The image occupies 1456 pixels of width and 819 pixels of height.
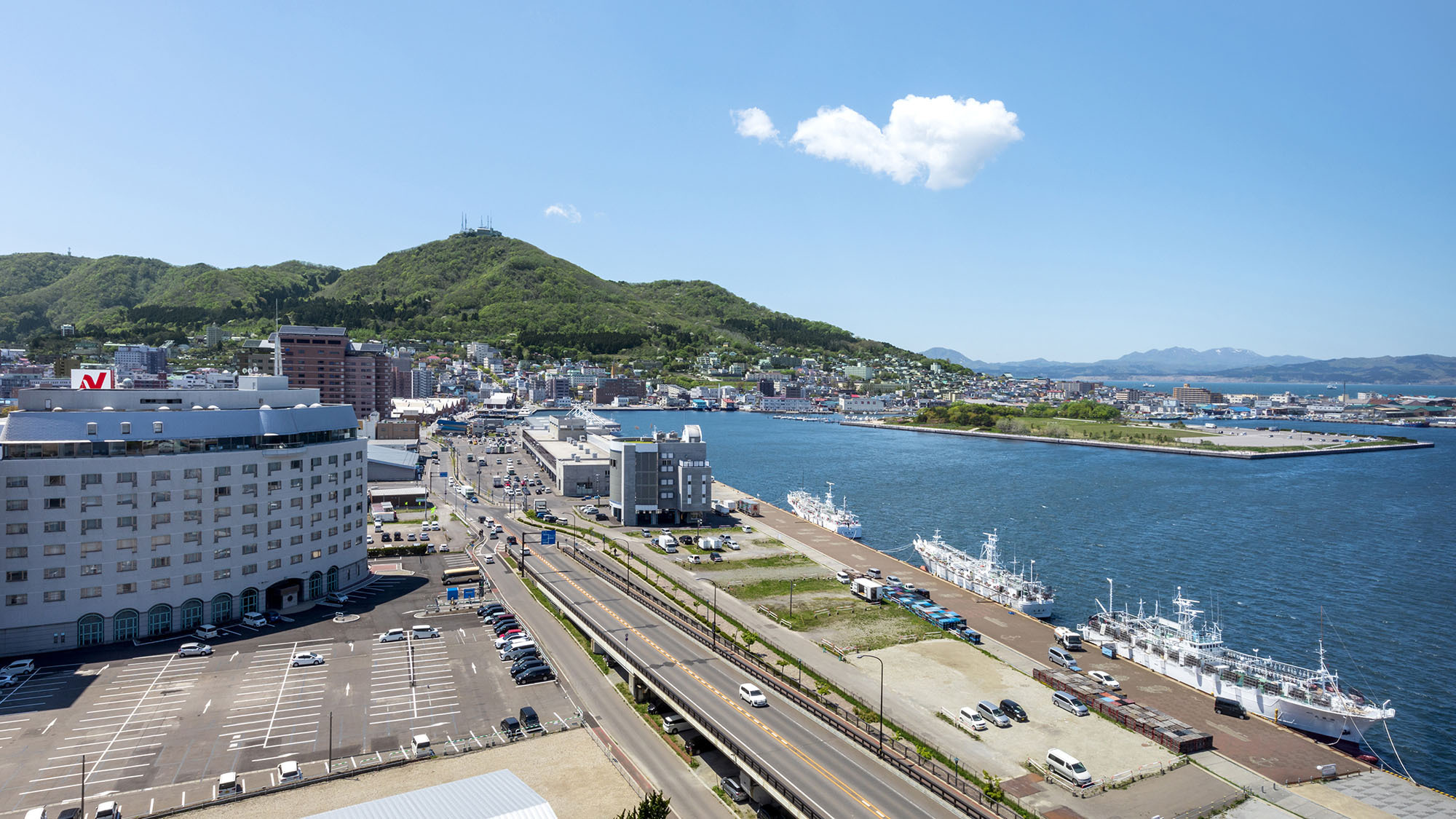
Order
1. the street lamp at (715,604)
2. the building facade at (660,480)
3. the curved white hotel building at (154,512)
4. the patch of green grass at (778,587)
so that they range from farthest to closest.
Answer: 1. the building facade at (660,480)
2. the patch of green grass at (778,587)
3. the curved white hotel building at (154,512)
4. the street lamp at (715,604)

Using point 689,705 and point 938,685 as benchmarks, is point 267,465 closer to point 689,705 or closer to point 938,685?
point 689,705

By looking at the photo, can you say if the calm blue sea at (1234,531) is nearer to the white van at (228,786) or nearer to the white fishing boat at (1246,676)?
the white fishing boat at (1246,676)

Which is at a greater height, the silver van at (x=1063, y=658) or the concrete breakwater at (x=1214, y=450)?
the concrete breakwater at (x=1214, y=450)

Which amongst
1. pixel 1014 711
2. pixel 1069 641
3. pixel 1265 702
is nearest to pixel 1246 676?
pixel 1265 702

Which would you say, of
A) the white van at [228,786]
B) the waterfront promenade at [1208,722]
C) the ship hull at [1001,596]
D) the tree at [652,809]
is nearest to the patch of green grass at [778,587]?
the waterfront promenade at [1208,722]

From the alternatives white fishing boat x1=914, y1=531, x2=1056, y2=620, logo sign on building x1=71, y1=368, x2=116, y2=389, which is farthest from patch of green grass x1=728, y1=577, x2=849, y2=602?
logo sign on building x1=71, y1=368, x2=116, y2=389
